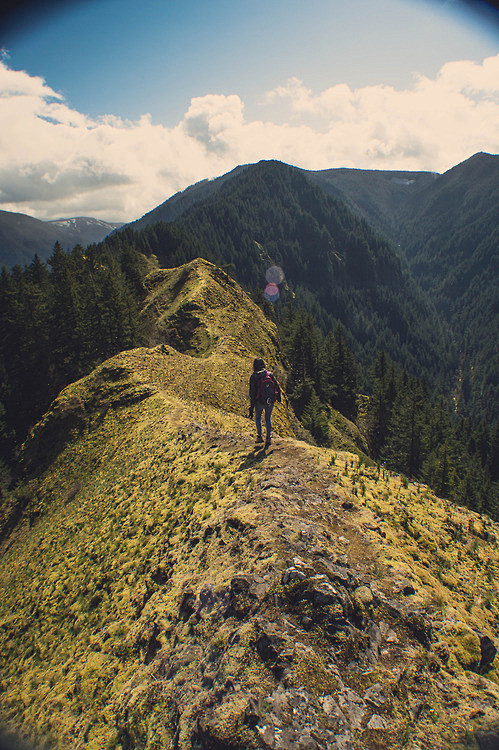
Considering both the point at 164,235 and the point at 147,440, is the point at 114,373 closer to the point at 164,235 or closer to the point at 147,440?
the point at 147,440

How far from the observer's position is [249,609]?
655 cm

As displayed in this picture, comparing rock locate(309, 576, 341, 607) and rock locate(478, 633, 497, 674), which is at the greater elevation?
rock locate(309, 576, 341, 607)

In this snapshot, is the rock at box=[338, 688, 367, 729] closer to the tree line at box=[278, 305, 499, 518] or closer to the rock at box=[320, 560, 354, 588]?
the rock at box=[320, 560, 354, 588]

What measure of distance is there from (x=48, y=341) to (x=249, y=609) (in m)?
48.4

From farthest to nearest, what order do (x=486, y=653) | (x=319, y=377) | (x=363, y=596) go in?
(x=319, y=377) < (x=363, y=596) < (x=486, y=653)

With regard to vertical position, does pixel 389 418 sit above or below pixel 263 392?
below

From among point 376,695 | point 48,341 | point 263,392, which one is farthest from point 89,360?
point 376,695

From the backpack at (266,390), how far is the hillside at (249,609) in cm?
196

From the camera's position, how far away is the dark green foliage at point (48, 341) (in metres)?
43.9

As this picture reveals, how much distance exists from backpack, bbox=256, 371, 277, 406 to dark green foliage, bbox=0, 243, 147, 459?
35650mm

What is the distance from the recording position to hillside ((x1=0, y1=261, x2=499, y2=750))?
526 cm

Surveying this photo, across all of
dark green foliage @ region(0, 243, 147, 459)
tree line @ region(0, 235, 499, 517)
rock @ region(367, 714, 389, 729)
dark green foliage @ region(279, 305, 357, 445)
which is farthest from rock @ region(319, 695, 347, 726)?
dark green foliage @ region(0, 243, 147, 459)

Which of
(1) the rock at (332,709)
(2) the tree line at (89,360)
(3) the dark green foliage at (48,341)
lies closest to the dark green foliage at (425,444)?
(2) the tree line at (89,360)

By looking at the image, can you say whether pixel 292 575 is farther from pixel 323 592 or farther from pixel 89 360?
pixel 89 360
